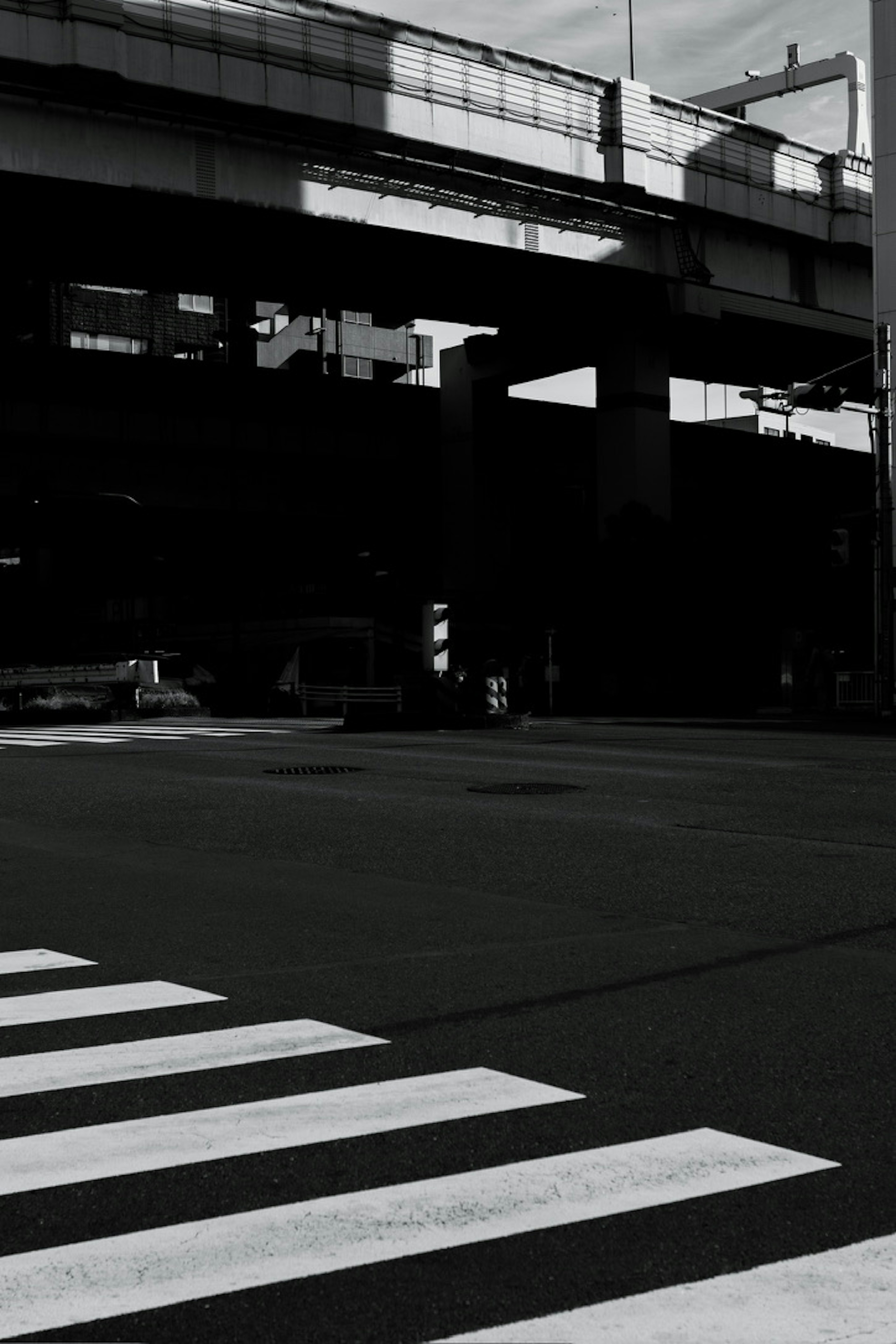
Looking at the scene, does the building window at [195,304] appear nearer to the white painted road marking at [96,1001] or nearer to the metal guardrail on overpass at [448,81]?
the metal guardrail on overpass at [448,81]

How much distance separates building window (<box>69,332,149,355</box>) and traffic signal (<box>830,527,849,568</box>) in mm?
73245

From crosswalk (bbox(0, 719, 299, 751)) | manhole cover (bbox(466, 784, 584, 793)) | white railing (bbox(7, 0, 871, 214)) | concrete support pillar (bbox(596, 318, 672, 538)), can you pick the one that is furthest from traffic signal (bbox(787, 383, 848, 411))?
concrete support pillar (bbox(596, 318, 672, 538))

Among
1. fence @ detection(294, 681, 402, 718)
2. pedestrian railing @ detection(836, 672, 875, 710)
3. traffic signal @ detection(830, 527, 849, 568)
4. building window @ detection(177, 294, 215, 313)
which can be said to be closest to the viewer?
traffic signal @ detection(830, 527, 849, 568)

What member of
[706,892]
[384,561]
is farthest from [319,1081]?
[384,561]

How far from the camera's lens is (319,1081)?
4973 millimetres

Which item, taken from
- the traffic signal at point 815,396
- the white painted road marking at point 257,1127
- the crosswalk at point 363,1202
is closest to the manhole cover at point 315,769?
the crosswalk at point 363,1202

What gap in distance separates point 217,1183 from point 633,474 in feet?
178

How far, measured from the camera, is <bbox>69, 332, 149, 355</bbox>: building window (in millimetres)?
100312

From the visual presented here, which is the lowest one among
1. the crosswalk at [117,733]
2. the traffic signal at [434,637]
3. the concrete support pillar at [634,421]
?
the crosswalk at [117,733]

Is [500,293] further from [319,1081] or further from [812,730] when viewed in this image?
[319,1081]

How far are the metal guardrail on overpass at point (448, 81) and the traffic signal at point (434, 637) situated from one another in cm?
1411

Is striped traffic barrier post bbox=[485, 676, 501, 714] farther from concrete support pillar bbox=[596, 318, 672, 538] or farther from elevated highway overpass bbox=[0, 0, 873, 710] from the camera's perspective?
concrete support pillar bbox=[596, 318, 672, 538]

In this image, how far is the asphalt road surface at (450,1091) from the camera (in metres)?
3.29

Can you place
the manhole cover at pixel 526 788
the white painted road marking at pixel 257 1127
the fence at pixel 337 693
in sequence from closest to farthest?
the white painted road marking at pixel 257 1127 < the manhole cover at pixel 526 788 < the fence at pixel 337 693
